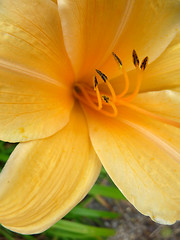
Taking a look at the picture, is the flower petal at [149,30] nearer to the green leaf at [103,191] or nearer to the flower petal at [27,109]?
the flower petal at [27,109]

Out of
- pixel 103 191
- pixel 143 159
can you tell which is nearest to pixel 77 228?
pixel 103 191

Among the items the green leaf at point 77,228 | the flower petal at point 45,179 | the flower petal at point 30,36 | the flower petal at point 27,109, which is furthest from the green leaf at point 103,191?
the flower petal at point 30,36

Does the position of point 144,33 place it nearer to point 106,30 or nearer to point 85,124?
point 106,30

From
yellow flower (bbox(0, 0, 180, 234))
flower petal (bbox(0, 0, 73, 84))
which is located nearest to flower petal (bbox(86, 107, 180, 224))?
yellow flower (bbox(0, 0, 180, 234))

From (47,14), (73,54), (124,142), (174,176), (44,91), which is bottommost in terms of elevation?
(174,176)

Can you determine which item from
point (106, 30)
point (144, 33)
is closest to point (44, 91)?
point (106, 30)
